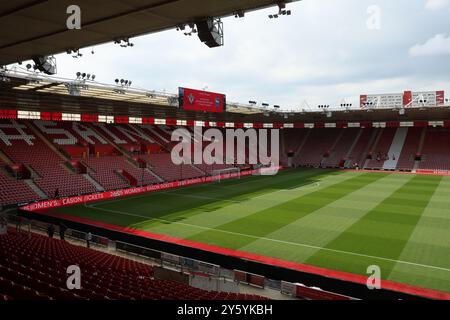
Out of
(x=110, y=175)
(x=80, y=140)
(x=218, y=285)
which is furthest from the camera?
(x=80, y=140)

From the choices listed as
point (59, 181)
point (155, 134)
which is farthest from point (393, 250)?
point (155, 134)

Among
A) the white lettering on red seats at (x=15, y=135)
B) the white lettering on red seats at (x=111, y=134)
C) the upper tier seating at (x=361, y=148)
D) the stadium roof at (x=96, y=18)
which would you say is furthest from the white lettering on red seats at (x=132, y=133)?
the stadium roof at (x=96, y=18)

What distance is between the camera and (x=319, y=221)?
22.8m

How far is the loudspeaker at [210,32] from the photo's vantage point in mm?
9898

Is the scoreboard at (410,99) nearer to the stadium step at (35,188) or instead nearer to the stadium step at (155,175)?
the stadium step at (155,175)

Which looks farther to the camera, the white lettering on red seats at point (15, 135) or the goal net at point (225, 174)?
the goal net at point (225, 174)

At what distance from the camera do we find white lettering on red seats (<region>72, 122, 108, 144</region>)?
42.6m

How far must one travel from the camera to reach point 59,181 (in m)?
32.8

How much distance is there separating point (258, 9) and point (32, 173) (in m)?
30.1

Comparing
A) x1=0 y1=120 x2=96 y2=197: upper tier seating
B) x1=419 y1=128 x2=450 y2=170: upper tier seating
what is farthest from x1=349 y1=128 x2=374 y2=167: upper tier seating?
x1=0 y1=120 x2=96 y2=197: upper tier seating

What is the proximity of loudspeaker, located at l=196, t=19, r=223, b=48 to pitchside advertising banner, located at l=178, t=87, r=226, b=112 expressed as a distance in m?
22.7

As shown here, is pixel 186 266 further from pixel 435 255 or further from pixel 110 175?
pixel 110 175

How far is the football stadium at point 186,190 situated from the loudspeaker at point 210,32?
0.04 meters
